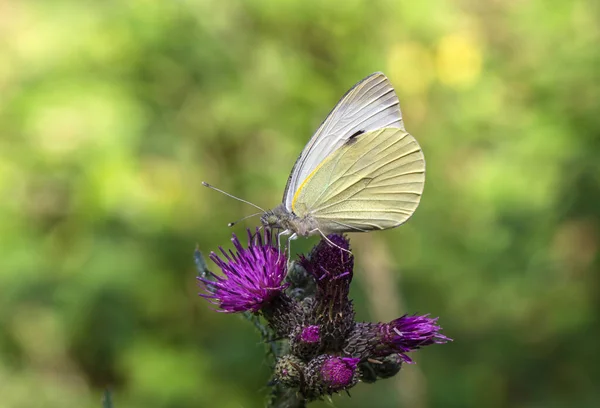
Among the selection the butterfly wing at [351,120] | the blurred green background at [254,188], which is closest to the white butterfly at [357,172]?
the butterfly wing at [351,120]

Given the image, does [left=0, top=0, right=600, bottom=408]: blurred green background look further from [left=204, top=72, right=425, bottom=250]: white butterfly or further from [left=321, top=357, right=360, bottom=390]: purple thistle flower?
[left=321, top=357, right=360, bottom=390]: purple thistle flower

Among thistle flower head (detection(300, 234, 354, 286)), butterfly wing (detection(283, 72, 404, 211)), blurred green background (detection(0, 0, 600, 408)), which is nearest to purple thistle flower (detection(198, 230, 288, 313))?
thistle flower head (detection(300, 234, 354, 286))

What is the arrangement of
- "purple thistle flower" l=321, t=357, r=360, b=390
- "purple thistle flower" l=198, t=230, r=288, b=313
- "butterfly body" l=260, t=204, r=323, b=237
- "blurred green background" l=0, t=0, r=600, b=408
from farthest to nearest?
"blurred green background" l=0, t=0, r=600, b=408, "butterfly body" l=260, t=204, r=323, b=237, "purple thistle flower" l=198, t=230, r=288, b=313, "purple thistle flower" l=321, t=357, r=360, b=390

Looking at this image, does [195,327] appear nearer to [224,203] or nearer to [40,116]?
[224,203]

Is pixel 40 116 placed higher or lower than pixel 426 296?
higher

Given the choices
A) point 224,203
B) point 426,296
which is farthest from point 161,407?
point 426,296

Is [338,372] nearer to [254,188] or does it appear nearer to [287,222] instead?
[287,222]

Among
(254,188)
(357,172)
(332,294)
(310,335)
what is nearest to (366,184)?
(357,172)
